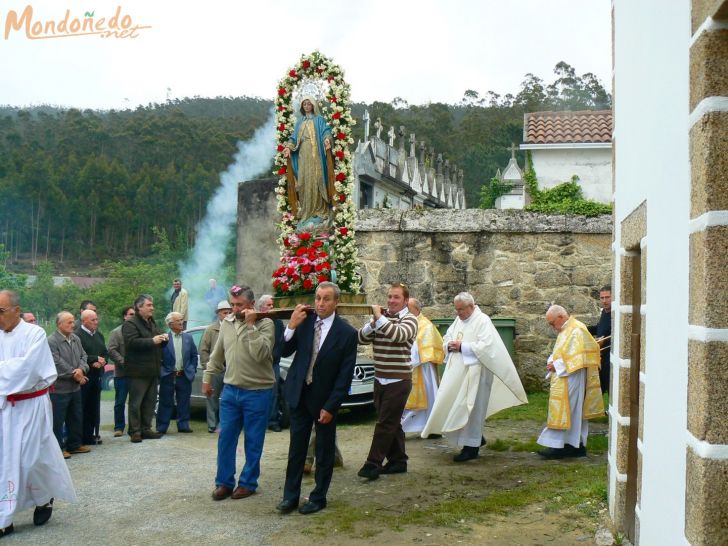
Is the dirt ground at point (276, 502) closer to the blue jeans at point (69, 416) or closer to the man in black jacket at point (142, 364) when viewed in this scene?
the blue jeans at point (69, 416)

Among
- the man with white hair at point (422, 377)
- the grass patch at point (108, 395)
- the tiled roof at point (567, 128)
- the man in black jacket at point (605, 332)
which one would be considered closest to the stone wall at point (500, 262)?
the man in black jacket at point (605, 332)

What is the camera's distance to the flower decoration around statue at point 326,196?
Result: 8.18 metres

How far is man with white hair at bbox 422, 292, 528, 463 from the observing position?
891 centimetres

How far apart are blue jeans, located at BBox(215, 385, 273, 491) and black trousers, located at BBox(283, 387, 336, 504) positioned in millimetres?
539

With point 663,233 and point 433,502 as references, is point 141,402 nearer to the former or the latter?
point 433,502

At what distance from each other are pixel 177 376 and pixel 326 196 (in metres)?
4.48

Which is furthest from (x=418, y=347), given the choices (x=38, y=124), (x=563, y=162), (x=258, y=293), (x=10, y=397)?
(x=38, y=124)

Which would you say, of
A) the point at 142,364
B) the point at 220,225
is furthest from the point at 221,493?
the point at 220,225

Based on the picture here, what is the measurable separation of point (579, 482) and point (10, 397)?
5.15m

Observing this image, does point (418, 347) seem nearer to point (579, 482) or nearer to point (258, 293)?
point (579, 482)

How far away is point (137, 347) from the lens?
10805 millimetres

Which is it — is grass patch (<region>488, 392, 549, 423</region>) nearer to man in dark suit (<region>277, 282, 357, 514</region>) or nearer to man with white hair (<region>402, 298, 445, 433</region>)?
man with white hair (<region>402, 298, 445, 433</region>)

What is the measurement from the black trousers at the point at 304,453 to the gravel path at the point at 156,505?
0.32 meters

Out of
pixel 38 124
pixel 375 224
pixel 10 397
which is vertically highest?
pixel 38 124
